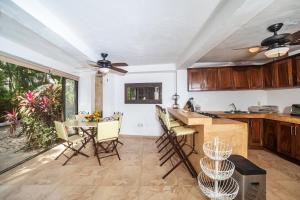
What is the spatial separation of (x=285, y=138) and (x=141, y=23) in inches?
146

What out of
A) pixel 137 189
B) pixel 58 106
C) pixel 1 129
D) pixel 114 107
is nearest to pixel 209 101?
pixel 114 107

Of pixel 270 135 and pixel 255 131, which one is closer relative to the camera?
pixel 270 135

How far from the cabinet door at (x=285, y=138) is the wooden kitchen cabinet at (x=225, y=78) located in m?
1.48

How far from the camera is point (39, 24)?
6.81 ft

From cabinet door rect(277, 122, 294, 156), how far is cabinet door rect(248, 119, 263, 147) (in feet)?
1.64

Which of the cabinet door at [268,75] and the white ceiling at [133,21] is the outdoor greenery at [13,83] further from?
the cabinet door at [268,75]

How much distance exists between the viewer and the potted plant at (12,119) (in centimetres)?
330

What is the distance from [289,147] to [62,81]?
586 centimetres

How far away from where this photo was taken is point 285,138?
3416 millimetres

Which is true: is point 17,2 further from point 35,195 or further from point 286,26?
point 286,26

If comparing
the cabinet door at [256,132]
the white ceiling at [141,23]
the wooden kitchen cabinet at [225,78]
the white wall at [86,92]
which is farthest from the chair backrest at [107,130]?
the cabinet door at [256,132]

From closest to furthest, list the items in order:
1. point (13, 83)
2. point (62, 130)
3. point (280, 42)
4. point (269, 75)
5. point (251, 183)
Answer: point (251, 183) < point (280, 42) < point (62, 130) < point (13, 83) < point (269, 75)

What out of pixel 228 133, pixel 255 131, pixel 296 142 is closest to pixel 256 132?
pixel 255 131

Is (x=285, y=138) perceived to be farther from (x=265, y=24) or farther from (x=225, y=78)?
(x=265, y=24)
